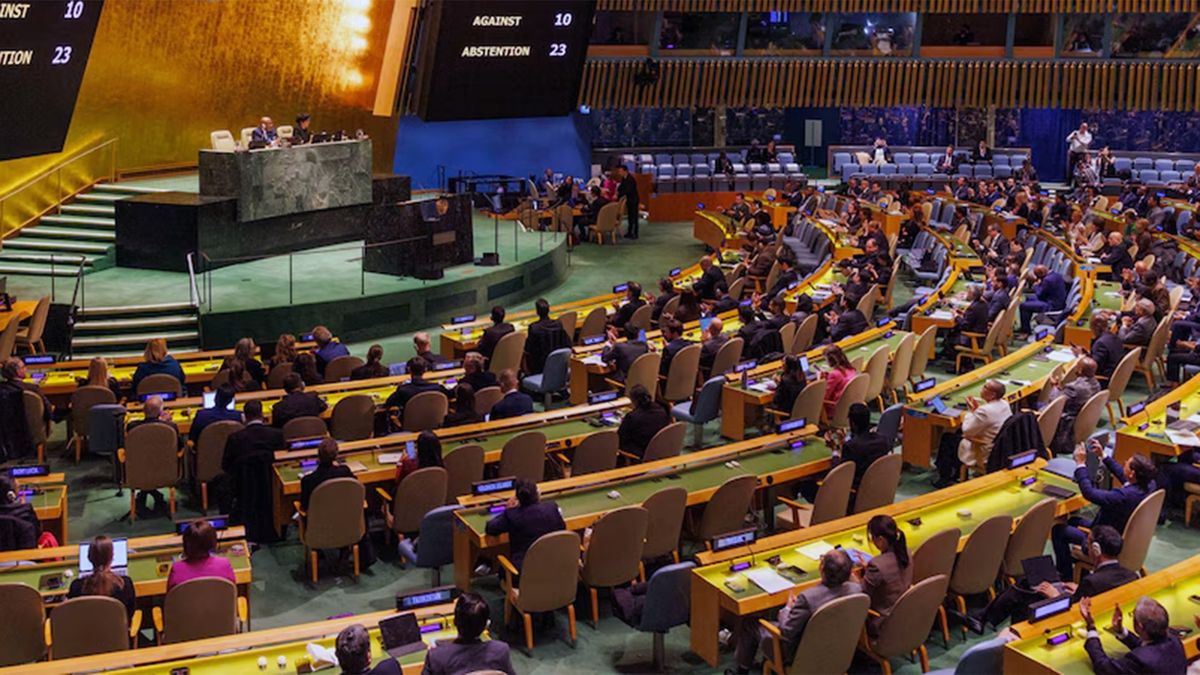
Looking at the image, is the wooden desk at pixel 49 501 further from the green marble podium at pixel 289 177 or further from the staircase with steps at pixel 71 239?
the green marble podium at pixel 289 177

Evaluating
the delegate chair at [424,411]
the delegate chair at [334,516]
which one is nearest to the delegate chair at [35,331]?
the delegate chair at [424,411]

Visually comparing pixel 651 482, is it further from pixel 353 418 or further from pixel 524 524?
pixel 353 418

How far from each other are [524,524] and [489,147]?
21467 millimetres

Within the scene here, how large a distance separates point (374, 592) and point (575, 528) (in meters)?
1.68

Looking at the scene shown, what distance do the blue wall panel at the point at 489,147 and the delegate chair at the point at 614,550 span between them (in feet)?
65.1

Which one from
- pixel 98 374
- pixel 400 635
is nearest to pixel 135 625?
pixel 400 635

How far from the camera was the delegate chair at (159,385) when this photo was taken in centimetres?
1241

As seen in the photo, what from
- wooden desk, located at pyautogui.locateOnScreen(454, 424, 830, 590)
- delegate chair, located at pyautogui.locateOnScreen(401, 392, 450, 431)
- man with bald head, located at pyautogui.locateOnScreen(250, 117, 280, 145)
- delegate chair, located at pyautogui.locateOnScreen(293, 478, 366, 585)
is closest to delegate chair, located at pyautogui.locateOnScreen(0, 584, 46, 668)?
delegate chair, located at pyautogui.locateOnScreen(293, 478, 366, 585)

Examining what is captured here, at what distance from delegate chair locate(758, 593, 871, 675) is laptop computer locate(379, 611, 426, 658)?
1.99 meters

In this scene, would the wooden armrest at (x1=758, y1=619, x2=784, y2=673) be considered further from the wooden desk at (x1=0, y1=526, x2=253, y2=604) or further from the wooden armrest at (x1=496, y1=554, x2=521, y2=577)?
the wooden desk at (x1=0, y1=526, x2=253, y2=604)

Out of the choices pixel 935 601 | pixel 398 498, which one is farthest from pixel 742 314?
pixel 935 601

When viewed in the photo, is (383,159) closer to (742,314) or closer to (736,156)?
(736,156)

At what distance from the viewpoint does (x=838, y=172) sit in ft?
108

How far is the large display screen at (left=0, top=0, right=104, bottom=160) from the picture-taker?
15.0 m
